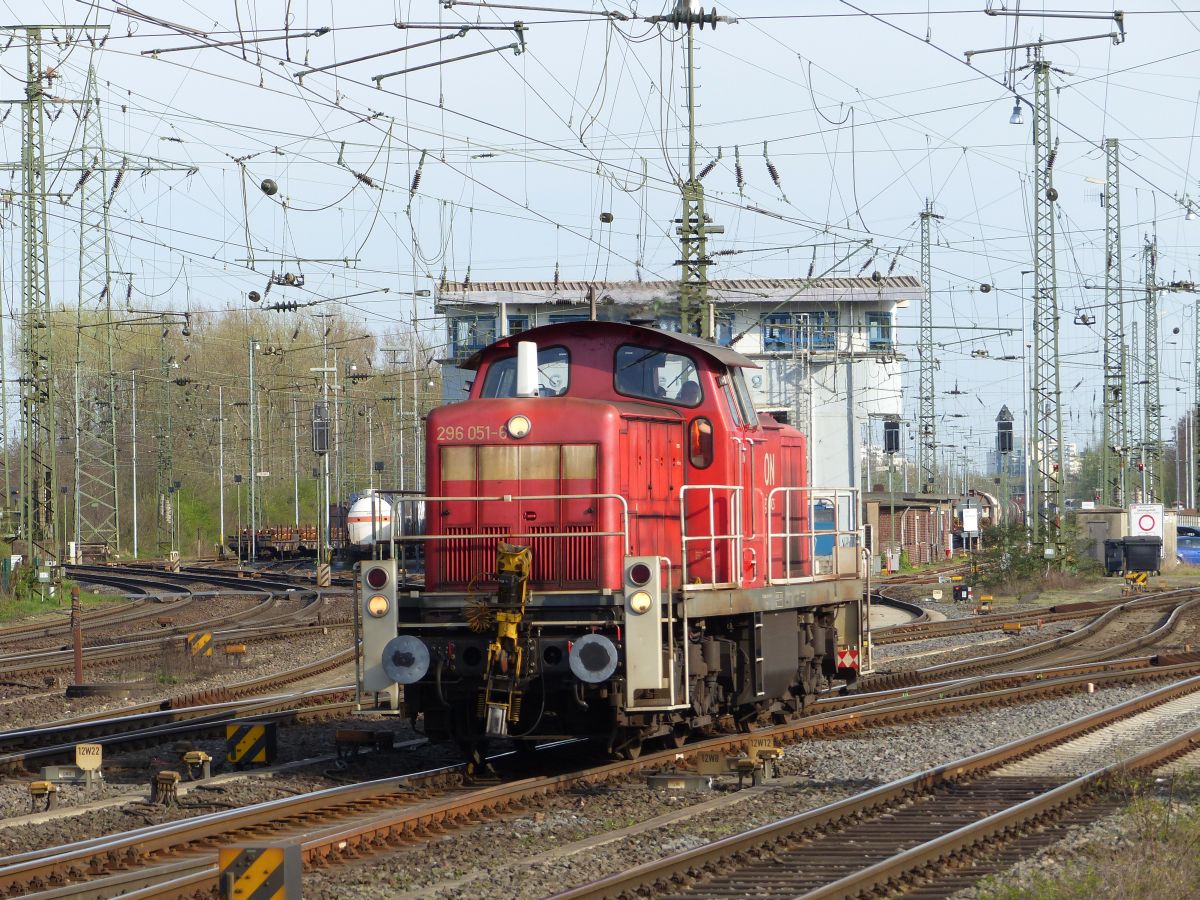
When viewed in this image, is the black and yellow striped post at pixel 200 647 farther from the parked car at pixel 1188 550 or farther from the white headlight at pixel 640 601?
the parked car at pixel 1188 550

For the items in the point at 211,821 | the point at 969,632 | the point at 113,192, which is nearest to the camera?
the point at 211,821

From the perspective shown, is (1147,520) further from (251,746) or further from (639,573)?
(251,746)

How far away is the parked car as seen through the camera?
45.9 meters

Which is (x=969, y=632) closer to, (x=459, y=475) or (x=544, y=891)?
(x=459, y=475)

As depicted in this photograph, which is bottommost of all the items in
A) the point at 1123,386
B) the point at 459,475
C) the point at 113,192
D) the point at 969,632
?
the point at 969,632

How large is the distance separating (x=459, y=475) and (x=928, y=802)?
13.1 feet

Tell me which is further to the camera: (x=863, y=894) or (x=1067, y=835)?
(x=1067, y=835)

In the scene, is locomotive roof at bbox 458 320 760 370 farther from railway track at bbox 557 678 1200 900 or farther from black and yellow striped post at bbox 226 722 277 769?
railway track at bbox 557 678 1200 900

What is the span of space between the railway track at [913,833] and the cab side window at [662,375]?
10.9 ft

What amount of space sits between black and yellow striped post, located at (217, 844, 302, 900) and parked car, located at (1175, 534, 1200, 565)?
145 ft

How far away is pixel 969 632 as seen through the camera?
2448 cm

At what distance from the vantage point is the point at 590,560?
1023cm

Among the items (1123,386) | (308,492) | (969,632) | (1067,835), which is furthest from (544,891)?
(308,492)

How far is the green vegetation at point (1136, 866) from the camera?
6.77 metres
